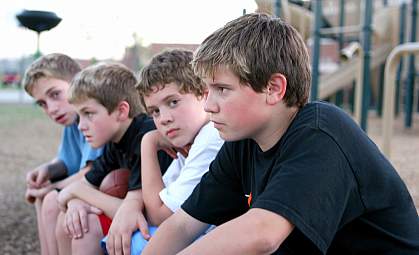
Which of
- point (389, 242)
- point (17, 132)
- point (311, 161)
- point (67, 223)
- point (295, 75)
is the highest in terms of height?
point (295, 75)

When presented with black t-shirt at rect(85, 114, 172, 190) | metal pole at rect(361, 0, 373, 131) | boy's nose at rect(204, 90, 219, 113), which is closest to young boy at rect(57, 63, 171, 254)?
black t-shirt at rect(85, 114, 172, 190)

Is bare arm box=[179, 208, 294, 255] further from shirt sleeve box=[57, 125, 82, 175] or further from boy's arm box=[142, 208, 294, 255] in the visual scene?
shirt sleeve box=[57, 125, 82, 175]

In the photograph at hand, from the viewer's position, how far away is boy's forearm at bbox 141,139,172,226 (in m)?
1.94

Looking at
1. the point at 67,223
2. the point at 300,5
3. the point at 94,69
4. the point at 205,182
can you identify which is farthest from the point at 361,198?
the point at 300,5

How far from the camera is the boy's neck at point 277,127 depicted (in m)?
1.38

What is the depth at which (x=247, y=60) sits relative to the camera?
1.32 m

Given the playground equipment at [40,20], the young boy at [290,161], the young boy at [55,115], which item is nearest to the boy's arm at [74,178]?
the young boy at [55,115]

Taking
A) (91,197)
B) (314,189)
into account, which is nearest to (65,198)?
(91,197)

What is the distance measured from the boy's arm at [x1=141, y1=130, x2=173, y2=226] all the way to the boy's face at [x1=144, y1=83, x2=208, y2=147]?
109 millimetres

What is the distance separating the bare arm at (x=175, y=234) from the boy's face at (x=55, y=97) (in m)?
1.37

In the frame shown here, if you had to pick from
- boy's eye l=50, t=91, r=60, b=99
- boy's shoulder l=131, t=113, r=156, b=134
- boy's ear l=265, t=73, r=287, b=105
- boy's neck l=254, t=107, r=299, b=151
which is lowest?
boy's shoulder l=131, t=113, r=156, b=134

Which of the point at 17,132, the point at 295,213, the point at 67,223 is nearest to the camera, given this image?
the point at 295,213

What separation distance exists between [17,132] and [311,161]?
Answer: 28.8 feet

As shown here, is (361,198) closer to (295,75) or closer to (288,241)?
(288,241)
